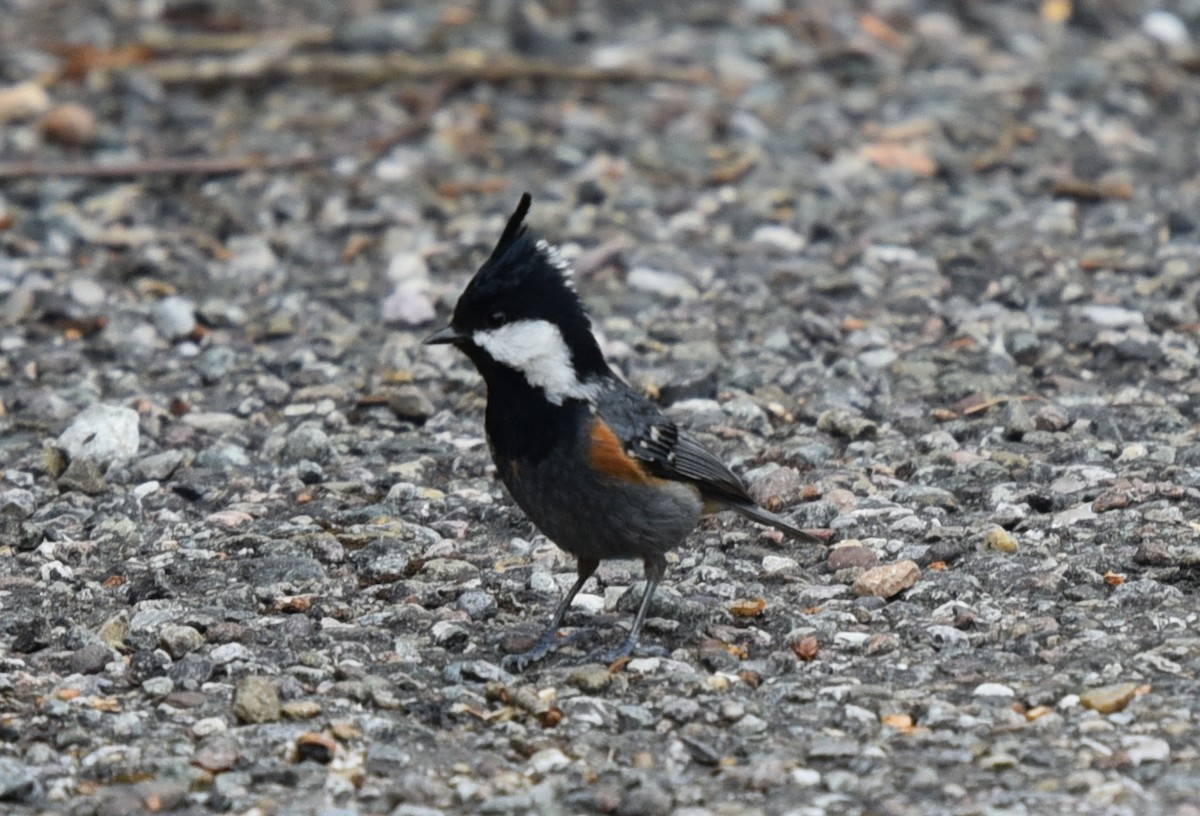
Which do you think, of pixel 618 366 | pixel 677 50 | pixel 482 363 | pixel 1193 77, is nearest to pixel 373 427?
pixel 618 366

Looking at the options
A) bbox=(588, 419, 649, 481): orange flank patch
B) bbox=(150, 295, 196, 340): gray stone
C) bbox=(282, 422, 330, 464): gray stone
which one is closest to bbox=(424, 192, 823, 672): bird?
bbox=(588, 419, 649, 481): orange flank patch

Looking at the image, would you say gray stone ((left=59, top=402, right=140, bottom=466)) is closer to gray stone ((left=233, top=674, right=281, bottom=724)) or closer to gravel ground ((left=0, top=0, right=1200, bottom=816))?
gravel ground ((left=0, top=0, right=1200, bottom=816))

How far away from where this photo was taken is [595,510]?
18.2ft

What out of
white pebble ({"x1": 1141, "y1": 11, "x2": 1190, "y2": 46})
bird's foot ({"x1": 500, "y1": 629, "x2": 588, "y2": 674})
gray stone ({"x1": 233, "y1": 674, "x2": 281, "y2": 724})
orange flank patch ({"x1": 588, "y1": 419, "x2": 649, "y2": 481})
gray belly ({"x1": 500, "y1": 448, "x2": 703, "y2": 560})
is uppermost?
white pebble ({"x1": 1141, "y1": 11, "x2": 1190, "y2": 46})

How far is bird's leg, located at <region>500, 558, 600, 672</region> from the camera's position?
18.0ft

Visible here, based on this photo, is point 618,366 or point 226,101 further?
point 226,101

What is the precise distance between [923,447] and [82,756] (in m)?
3.90

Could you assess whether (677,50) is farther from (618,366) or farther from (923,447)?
(923,447)

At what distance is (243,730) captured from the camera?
4.87 meters

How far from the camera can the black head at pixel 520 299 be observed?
5566mm

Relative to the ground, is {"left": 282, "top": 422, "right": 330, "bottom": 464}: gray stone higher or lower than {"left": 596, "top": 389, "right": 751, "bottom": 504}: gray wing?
lower

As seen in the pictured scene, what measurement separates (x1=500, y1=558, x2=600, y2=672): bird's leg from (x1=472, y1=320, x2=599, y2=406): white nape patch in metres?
0.62

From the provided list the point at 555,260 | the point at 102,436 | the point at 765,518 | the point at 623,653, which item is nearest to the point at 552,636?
the point at 623,653

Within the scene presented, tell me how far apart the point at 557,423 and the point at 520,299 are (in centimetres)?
43
